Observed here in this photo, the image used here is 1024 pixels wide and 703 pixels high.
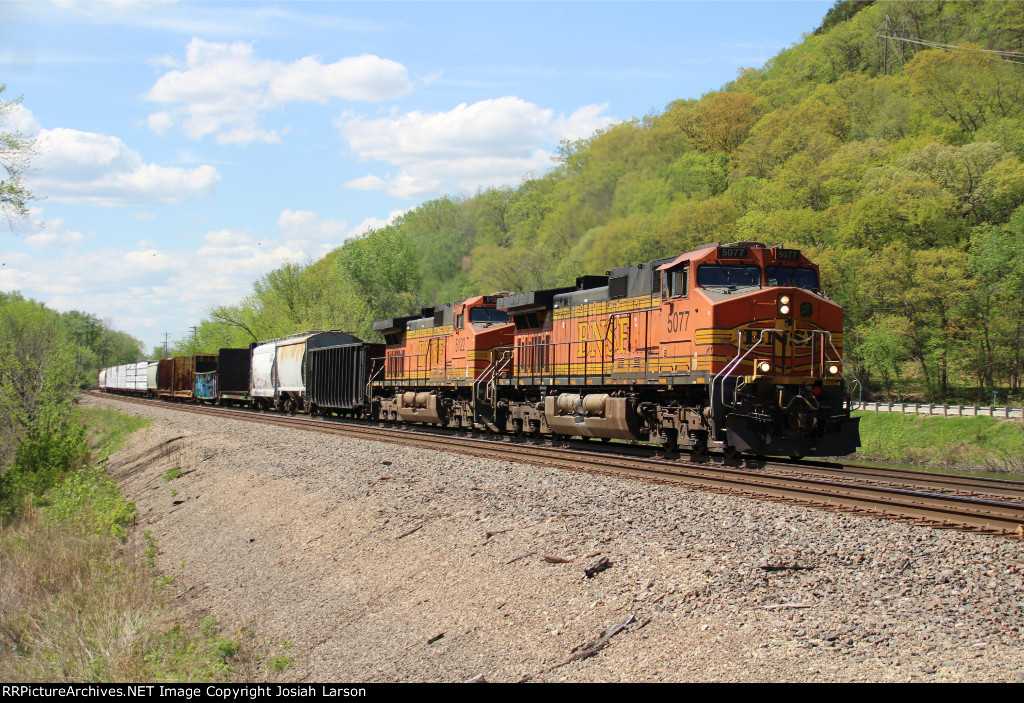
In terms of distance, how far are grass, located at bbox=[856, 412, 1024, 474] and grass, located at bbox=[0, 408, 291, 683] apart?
20.6 meters

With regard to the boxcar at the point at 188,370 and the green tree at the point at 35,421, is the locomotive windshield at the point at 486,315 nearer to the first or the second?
the green tree at the point at 35,421

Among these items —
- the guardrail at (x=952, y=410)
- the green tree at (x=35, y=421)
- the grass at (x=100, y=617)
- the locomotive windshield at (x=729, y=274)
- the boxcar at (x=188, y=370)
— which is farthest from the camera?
the boxcar at (x=188, y=370)

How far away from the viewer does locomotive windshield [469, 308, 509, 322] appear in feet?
78.1

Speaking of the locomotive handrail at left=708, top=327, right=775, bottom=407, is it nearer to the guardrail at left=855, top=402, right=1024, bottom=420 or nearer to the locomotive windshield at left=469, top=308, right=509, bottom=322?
the locomotive windshield at left=469, top=308, right=509, bottom=322

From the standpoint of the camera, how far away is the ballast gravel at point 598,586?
5.81 m

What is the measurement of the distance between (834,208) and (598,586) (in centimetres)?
4253

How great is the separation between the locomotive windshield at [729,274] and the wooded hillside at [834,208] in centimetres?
2946

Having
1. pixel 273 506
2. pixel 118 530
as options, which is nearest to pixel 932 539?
pixel 273 506

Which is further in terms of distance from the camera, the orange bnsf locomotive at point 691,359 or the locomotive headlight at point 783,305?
the locomotive headlight at point 783,305

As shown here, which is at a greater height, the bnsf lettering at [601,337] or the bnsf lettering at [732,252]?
the bnsf lettering at [732,252]

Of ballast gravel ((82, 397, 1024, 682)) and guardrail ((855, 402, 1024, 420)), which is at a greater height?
guardrail ((855, 402, 1024, 420))

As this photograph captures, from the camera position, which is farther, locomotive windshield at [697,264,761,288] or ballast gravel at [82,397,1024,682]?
locomotive windshield at [697,264,761,288]

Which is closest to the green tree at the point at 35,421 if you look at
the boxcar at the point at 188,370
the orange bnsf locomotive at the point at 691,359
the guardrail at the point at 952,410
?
the orange bnsf locomotive at the point at 691,359

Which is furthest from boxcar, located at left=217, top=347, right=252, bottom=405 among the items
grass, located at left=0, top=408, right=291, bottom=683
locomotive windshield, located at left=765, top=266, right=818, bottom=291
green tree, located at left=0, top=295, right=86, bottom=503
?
locomotive windshield, located at left=765, top=266, right=818, bottom=291
